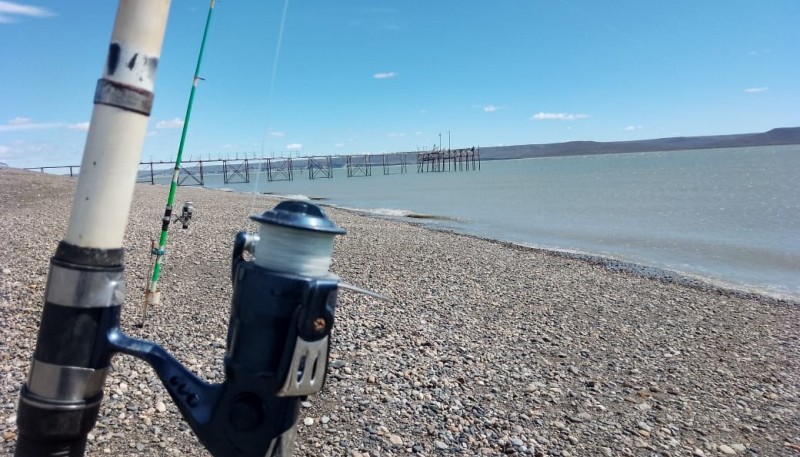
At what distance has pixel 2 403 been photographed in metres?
3.58

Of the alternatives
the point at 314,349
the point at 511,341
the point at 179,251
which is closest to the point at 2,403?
the point at 314,349

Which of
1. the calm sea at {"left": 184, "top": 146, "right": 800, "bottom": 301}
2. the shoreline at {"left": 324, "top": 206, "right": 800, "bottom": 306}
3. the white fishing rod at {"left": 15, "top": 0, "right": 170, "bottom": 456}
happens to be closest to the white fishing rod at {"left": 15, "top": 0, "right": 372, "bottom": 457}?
the white fishing rod at {"left": 15, "top": 0, "right": 170, "bottom": 456}

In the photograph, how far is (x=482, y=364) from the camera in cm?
558

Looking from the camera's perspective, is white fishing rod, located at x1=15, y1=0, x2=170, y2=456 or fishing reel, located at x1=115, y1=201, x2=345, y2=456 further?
fishing reel, located at x1=115, y1=201, x2=345, y2=456

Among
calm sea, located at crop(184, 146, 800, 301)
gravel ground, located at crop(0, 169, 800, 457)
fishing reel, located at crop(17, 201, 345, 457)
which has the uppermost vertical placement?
calm sea, located at crop(184, 146, 800, 301)

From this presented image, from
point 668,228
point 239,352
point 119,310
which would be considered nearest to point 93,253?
point 119,310

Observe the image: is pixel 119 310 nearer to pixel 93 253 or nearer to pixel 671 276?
pixel 93 253

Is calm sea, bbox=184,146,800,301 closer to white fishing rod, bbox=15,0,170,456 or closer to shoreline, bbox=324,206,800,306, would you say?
shoreline, bbox=324,206,800,306

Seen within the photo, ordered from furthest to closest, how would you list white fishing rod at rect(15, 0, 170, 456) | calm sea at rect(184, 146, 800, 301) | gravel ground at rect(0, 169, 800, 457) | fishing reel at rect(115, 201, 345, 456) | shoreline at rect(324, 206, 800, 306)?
calm sea at rect(184, 146, 800, 301) → shoreline at rect(324, 206, 800, 306) → gravel ground at rect(0, 169, 800, 457) → fishing reel at rect(115, 201, 345, 456) → white fishing rod at rect(15, 0, 170, 456)

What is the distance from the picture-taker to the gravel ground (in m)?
3.98

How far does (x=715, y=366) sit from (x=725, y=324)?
95.4 inches

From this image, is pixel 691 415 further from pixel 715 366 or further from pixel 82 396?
pixel 82 396

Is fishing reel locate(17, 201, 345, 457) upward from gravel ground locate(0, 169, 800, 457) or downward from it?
upward

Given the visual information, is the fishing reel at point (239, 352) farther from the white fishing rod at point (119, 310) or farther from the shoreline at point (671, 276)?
the shoreline at point (671, 276)
